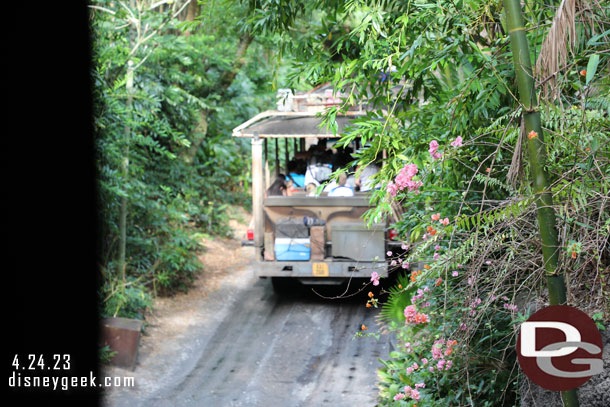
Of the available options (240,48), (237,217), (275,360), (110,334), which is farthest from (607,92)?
(237,217)

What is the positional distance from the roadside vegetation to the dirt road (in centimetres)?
66

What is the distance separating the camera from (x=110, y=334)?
7965 mm

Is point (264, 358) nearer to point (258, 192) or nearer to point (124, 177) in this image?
point (258, 192)

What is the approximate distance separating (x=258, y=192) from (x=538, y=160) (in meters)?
7.12

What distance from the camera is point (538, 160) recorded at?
9.70 ft

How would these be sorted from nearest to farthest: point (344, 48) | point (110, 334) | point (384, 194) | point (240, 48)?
point (384, 194) < point (344, 48) < point (110, 334) < point (240, 48)

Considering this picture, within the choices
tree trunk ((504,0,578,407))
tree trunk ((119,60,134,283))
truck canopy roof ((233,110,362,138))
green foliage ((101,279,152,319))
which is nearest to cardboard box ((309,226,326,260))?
truck canopy roof ((233,110,362,138))

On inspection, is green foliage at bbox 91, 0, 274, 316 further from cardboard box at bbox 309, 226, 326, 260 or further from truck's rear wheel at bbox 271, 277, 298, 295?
cardboard box at bbox 309, 226, 326, 260

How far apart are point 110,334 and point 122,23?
160 inches

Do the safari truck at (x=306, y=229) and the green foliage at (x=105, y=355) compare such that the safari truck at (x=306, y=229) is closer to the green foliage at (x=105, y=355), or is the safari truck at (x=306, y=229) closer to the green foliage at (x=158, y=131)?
the green foliage at (x=158, y=131)

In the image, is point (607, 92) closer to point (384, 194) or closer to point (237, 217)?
point (384, 194)

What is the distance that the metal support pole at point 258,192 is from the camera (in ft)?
32.1

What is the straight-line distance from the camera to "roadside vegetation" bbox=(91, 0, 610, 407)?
10.4 ft

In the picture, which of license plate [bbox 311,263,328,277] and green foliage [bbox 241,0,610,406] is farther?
license plate [bbox 311,263,328,277]
